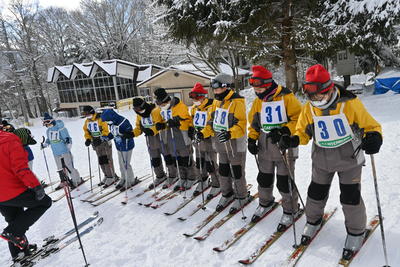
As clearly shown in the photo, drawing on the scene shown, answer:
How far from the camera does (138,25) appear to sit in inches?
1513

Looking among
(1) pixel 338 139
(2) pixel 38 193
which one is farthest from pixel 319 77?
(2) pixel 38 193

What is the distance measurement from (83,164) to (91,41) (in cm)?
3416

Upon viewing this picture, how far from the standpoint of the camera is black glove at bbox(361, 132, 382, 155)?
2.64 m

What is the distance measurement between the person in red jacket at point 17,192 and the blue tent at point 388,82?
53.9 feet

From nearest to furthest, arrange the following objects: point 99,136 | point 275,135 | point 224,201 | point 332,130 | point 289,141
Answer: point 332,130
point 289,141
point 275,135
point 224,201
point 99,136

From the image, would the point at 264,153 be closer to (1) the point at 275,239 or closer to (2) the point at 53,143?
(1) the point at 275,239

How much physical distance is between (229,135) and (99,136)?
12.4 feet

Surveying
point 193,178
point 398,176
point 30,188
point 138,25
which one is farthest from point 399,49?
point 138,25

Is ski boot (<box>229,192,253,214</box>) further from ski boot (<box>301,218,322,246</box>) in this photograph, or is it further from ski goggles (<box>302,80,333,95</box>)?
ski goggles (<box>302,80,333,95</box>)

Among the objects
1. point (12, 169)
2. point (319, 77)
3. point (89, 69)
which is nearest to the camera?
point (319, 77)

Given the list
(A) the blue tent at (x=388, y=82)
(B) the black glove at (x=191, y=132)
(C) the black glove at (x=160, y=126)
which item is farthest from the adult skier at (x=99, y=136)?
(A) the blue tent at (x=388, y=82)

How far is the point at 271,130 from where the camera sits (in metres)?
3.44

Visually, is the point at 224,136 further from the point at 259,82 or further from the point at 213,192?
the point at 213,192

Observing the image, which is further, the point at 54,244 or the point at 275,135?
the point at 54,244
